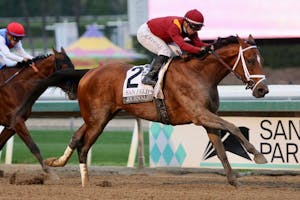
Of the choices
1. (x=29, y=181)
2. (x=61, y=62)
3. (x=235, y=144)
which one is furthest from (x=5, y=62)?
(x=235, y=144)

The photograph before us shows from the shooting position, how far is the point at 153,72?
9977mm

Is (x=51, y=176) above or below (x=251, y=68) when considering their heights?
below

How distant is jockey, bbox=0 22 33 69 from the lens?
37.3 ft

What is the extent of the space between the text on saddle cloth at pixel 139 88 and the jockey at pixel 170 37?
0.22 ft

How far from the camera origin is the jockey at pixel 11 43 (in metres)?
11.4

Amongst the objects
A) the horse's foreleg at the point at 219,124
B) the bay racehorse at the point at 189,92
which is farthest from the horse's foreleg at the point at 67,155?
the horse's foreleg at the point at 219,124

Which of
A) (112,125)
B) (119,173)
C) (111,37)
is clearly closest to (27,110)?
(119,173)

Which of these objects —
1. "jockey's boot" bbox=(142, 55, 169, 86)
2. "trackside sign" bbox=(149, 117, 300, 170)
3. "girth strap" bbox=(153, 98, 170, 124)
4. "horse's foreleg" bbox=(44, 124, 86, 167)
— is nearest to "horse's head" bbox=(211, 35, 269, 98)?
"jockey's boot" bbox=(142, 55, 169, 86)

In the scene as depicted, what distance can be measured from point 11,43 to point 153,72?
94.6 inches

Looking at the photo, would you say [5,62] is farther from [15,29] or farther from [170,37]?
[170,37]

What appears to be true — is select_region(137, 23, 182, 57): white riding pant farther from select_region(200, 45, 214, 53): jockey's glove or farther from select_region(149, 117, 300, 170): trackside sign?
select_region(149, 117, 300, 170): trackside sign

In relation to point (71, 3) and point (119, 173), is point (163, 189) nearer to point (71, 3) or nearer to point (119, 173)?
point (119, 173)

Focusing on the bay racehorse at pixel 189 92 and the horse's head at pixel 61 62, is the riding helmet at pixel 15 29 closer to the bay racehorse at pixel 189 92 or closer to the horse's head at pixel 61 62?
the horse's head at pixel 61 62

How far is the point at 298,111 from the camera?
1133cm
